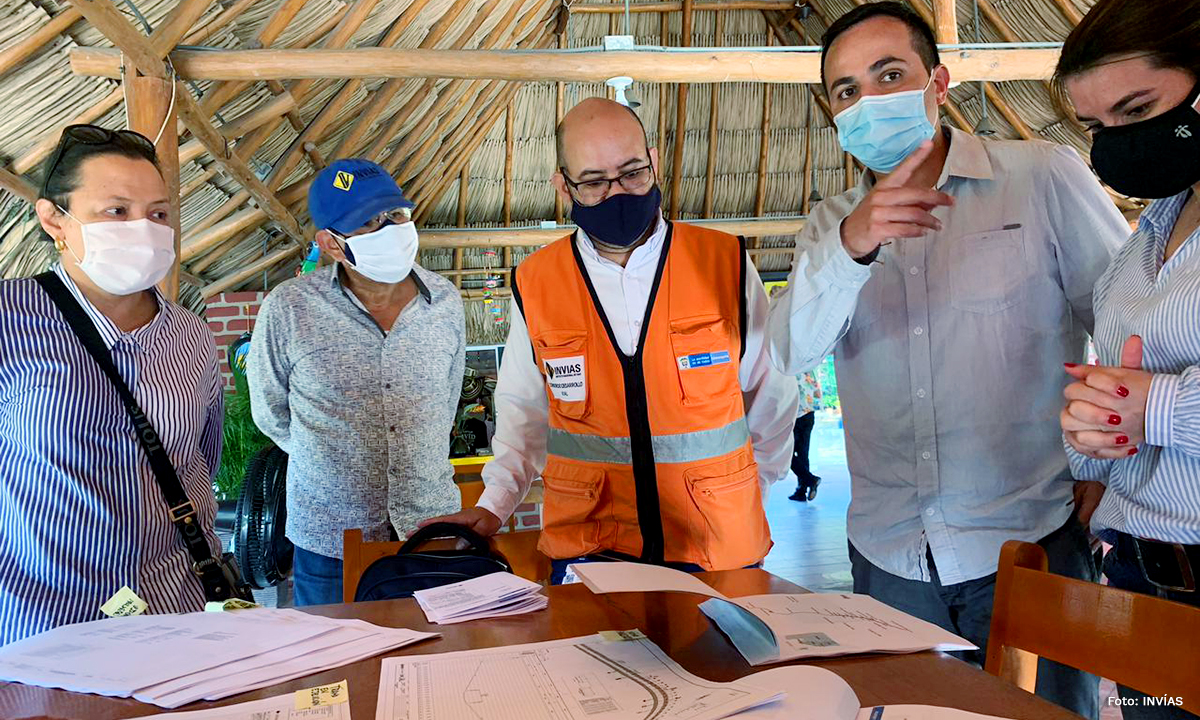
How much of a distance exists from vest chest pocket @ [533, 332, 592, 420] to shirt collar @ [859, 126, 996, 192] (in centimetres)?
78

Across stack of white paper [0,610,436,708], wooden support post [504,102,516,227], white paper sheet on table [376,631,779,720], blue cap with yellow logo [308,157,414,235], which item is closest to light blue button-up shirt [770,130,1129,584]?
white paper sheet on table [376,631,779,720]

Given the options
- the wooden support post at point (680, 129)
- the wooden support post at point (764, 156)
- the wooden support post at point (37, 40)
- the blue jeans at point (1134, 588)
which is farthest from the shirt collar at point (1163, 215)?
the wooden support post at point (764, 156)

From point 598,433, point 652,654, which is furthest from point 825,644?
point 598,433

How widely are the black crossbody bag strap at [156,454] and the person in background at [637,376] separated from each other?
1.72 ft

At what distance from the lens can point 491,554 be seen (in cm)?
154

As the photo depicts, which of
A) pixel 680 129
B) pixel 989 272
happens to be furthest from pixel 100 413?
pixel 680 129

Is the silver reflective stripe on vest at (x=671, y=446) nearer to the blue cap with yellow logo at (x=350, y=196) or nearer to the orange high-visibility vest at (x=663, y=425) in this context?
the orange high-visibility vest at (x=663, y=425)

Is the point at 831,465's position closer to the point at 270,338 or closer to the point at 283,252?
the point at 283,252

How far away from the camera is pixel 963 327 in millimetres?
1599

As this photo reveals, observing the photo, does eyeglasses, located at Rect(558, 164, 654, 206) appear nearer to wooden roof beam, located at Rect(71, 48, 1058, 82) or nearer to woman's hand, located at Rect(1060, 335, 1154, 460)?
woman's hand, located at Rect(1060, 335, 1154, 460)

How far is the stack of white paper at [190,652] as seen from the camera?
36.1 inches

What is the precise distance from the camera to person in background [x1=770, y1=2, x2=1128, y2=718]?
1.57m

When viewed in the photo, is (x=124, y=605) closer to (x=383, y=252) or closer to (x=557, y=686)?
(x=557, y=686)

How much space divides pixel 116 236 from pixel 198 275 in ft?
21.0
